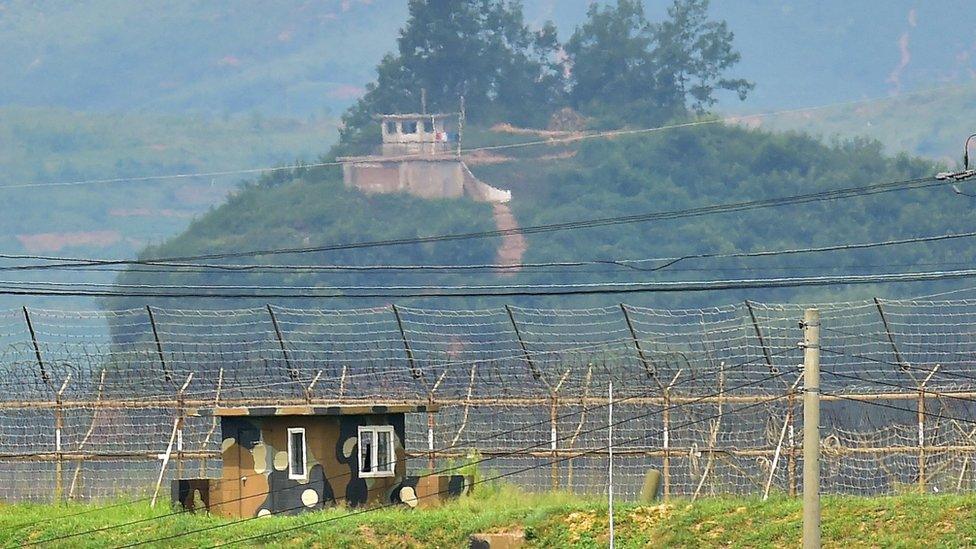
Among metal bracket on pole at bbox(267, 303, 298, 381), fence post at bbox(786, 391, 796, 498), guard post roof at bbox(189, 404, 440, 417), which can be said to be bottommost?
fence post at bbox(786, 391, 796, 498)

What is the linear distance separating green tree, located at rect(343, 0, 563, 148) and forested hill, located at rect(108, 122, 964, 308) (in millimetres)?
8528

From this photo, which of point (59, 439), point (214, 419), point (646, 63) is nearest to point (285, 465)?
point (214, 419)

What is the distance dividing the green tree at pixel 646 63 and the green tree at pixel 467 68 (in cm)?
515

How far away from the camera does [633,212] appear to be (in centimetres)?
15050

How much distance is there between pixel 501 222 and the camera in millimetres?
155375

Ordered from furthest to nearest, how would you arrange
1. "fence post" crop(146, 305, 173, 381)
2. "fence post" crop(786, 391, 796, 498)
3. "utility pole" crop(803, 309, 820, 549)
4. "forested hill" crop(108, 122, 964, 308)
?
"forested hill" crop(108, 122, 964, 308) → "fence post" crop(146, 305, 173, 381) → "fence post" crop(786, 391, 796, 498) → "utility pole" crop(803, 309, 820, 549)

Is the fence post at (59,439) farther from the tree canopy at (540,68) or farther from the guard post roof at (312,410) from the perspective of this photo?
the tree canopy at (540,68)

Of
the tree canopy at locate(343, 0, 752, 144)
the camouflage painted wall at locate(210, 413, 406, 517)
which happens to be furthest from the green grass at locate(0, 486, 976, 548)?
the tree canopy at locate(343, 0, 752, 144)

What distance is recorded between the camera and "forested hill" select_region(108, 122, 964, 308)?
130 m

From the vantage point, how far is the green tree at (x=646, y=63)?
16712 centimetres

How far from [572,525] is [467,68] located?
146 meters

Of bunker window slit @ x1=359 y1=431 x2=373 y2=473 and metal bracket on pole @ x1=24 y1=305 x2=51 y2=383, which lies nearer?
bunker window slit @ x1=359 y1=431 x2=373 y2=473

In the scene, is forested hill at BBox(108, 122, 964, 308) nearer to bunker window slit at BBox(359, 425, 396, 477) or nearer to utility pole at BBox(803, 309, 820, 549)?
bunker window slit at BBox(359, 425, 396, 477)

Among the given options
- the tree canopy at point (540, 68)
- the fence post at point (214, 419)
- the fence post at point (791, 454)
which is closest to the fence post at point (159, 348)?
the fence post at point (214, 419)
